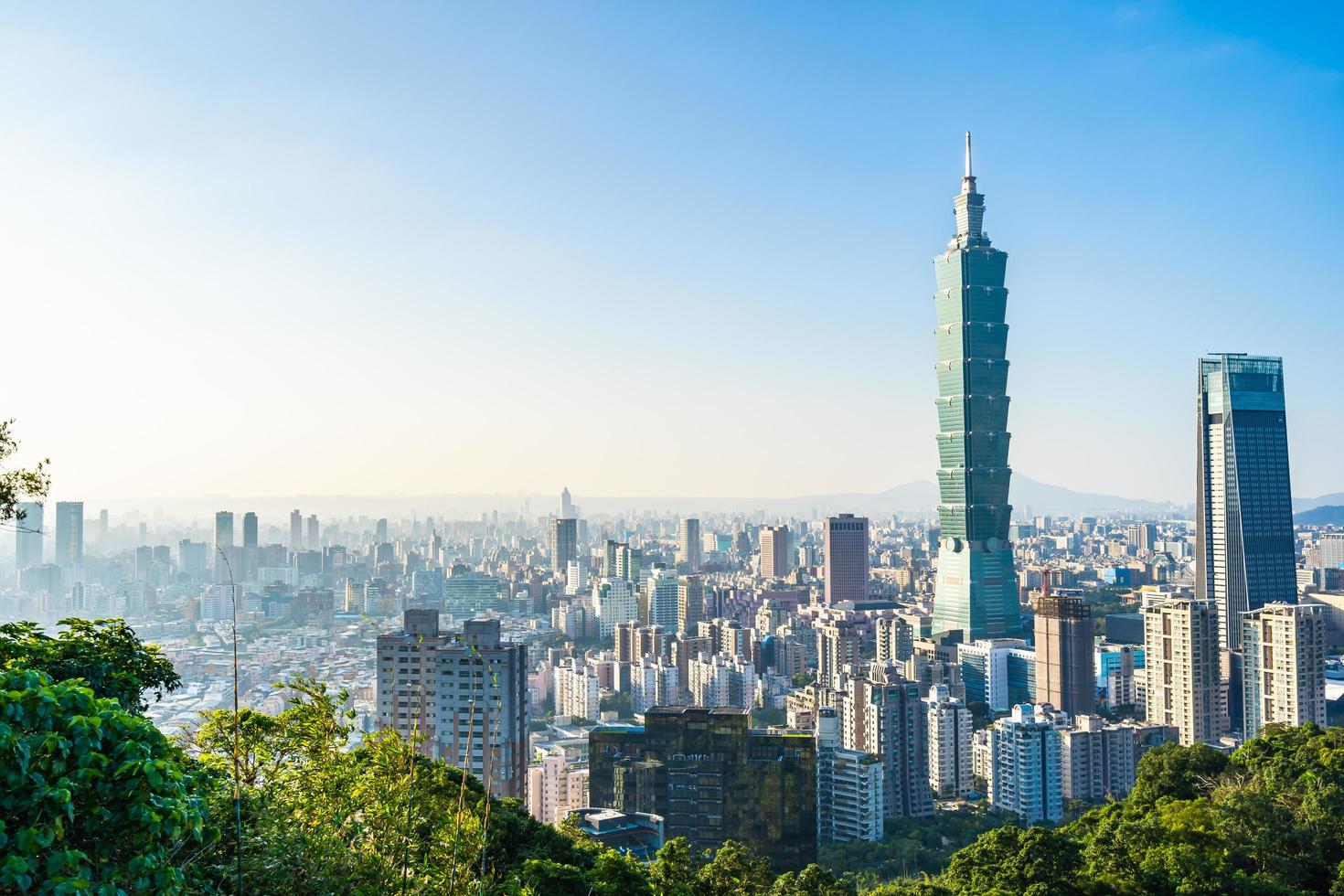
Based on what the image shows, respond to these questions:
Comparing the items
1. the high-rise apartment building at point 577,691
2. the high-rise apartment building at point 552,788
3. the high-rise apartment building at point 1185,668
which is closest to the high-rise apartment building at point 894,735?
the high-rise apartment building at point 552,788

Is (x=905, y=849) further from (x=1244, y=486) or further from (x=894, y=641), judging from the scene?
(x=1244, y=486)

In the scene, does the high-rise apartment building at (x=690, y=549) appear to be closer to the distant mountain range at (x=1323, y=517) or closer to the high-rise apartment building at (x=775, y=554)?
the high-rise apartment building at (x=775, y=554)

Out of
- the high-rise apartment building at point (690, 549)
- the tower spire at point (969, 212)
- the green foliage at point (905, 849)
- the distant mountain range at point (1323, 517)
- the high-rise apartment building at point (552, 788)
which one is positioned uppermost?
the tower spire at point (969, 212)

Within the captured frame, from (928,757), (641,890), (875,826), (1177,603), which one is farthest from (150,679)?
(1177,603)

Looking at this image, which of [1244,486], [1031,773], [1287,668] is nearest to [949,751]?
[1031,773]

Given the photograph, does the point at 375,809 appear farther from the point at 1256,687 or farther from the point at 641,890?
the point at 1256,687
